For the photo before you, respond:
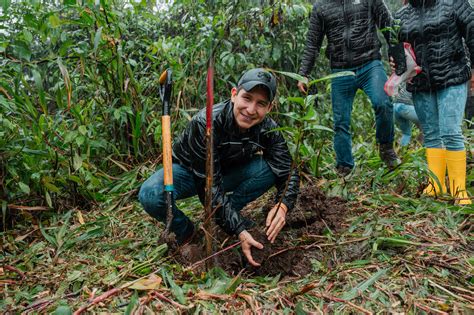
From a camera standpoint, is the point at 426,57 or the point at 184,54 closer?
the point at 426,57

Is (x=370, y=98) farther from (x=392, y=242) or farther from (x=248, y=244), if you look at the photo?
(x=248, y=244)

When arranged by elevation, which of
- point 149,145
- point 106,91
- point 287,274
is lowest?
point 287,274

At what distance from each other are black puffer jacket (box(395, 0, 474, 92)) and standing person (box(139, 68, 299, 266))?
4.33 feet

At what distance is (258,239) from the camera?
7.51 feet

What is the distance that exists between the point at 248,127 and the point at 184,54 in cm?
245

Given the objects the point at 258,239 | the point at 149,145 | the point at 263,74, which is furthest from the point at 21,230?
the point at 263,74

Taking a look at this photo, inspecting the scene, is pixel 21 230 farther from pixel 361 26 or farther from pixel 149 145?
pixel 361 26

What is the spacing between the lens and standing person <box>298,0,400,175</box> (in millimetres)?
3287

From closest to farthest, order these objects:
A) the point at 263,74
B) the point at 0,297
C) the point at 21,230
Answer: the point at 0,297
the point at 263,74
the point at 21,230

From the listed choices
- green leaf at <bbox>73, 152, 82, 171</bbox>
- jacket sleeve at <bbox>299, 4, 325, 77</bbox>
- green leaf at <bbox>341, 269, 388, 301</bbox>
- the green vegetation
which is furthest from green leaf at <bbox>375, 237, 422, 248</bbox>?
green leaf at <bbox>73, 152, 82, 171</bbox>

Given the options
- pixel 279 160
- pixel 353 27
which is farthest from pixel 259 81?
pixel 353 27

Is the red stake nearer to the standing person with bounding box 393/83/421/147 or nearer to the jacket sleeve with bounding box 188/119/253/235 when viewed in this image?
the jacket sleeve with bounding box 188/119/253/235

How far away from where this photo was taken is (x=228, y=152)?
2.46 meters

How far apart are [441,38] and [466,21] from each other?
0.19 meters
